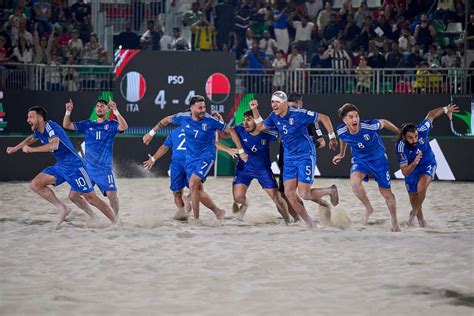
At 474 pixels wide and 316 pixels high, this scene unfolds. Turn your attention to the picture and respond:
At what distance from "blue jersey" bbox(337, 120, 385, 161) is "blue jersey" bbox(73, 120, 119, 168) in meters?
2.94

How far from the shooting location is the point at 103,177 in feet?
38.3

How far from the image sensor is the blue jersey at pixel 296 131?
11297 mm

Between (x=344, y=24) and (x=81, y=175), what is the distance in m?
12.1

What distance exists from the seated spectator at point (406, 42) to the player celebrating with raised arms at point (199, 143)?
1034 cm

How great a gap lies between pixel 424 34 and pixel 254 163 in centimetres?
1075

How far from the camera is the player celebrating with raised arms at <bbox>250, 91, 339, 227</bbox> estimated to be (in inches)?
443

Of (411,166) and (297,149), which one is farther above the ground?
(297,149)

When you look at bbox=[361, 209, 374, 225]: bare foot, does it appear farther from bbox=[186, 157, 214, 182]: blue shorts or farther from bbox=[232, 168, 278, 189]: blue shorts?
bbox=[186, 157, 214, 182]: blue shorts

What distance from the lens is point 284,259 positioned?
343 inches

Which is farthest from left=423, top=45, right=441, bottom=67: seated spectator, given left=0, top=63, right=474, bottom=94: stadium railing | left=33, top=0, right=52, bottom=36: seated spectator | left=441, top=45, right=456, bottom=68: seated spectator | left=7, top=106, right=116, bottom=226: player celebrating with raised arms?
left=7, top=106, right=116, bottom=226: player celebrating with raised arms

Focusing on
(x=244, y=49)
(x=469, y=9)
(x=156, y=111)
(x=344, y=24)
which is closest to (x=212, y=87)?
(x=156, y=111)

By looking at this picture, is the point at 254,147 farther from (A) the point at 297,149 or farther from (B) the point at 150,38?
(B) the point at 150,38

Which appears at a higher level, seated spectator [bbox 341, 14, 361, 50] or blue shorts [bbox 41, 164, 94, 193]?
seated spectator [bbox 341, 14, 361, 50]

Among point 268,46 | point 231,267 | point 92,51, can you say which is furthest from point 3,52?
point 231,267
